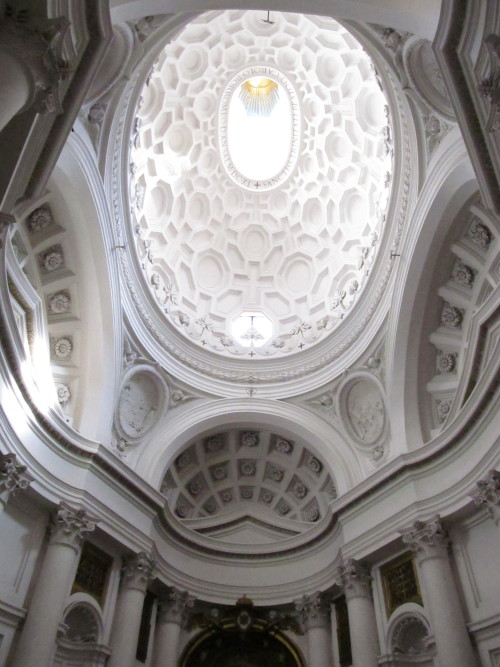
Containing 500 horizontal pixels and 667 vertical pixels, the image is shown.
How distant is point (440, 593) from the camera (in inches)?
463

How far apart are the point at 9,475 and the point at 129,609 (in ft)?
16.7

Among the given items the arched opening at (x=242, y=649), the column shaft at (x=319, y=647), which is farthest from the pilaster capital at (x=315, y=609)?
the arched opening at (x=242, y=649)

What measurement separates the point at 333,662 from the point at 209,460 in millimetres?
7307

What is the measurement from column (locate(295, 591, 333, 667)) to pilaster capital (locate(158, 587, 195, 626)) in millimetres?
3254

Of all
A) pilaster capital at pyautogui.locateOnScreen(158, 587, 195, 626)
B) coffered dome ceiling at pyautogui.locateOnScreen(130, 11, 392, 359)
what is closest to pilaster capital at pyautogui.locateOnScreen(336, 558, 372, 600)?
pilaster capital at pyautogui.locateOnScreen(158, 587, 195, 626)

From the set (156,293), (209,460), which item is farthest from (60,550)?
(156,293)

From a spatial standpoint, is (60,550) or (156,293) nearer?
(60,550)

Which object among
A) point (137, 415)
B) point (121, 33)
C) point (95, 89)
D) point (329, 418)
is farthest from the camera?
point (329, 418)

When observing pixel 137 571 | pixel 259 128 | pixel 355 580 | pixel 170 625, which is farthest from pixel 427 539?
pixel 259 128

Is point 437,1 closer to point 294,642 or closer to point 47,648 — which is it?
point 47,648

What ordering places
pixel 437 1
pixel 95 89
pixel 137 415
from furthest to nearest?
pixel 137 415, pixel 95 89, pixel 437 1

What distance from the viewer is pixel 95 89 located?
12242 mm

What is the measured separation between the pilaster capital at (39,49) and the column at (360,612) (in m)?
12.8

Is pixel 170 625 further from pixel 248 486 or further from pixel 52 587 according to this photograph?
pixel 248 486
